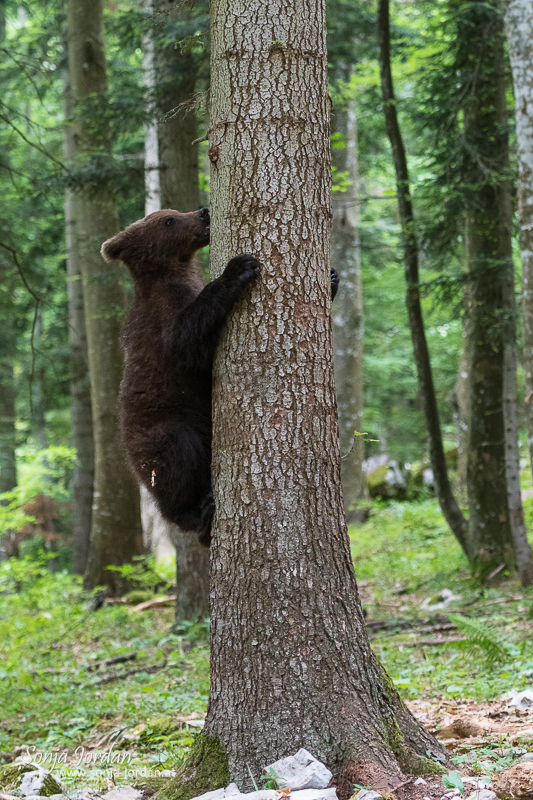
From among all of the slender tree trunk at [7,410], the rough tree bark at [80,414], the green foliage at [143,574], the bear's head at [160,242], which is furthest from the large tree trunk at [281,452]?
the slender tree trunk at [7,410]

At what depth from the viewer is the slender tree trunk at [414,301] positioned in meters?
8.19

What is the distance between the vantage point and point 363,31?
11.6m

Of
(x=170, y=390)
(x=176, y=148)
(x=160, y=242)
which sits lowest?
(x=170, y=390)

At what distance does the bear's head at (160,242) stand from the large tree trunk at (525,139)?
106 inches

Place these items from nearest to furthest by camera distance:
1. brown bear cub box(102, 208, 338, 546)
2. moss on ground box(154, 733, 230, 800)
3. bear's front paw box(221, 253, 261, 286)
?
moss on ground box(154, 733, 230, 800), bear's front paw box(221, 253, 261, 286), brown bear cub box(102, 208, 338, 546)

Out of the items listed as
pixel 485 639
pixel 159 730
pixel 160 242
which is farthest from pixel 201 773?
→ pixel 160 242

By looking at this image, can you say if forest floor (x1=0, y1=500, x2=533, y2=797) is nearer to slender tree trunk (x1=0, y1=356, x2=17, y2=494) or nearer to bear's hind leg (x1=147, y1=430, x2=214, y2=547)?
bear's hind leg (x1=147, y1=430, x2=214, y2=547)

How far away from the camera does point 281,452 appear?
Answer: 9.84ft

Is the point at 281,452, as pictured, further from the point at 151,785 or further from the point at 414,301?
the point at 414,301

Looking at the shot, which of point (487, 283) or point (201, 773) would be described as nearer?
point (201, 773)

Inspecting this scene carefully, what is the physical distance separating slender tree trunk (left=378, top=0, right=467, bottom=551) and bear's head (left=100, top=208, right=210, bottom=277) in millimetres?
4177

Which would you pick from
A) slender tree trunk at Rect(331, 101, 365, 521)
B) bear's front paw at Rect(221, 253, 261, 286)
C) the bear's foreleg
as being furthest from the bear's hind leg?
slender tree trunk at Rect(331, 101, 365, 521)

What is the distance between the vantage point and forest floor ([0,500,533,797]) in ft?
12.4

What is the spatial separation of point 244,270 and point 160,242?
6.35ft
